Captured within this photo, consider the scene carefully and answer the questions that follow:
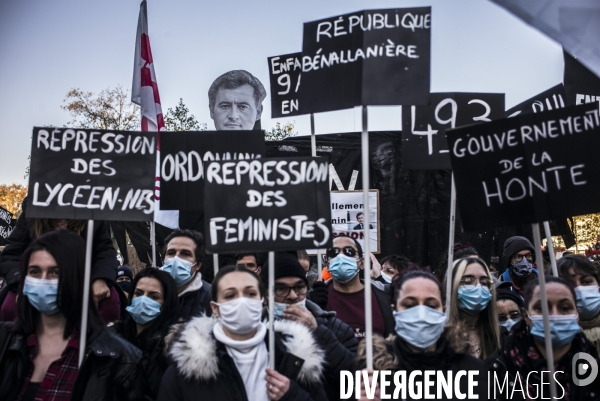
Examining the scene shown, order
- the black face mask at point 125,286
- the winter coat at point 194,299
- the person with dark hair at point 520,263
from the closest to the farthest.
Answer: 1. the winter coat at point 194,299
2. the person with dark hair at point 520,263
3. the black face mask at point 125,286

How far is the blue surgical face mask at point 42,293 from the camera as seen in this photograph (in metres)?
3.79

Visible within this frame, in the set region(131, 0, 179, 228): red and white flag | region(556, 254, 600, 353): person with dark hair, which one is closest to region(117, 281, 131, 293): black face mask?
region(131, 0, 179, 228): red and white flag

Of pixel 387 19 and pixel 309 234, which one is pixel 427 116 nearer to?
pixel 387 19

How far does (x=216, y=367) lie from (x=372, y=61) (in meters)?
2.29

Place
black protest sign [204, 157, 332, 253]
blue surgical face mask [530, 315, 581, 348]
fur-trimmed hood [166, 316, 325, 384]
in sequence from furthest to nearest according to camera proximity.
Result: black protest sign [204, 157, 332, 253] → blue surgical face mask [530, 315, 581, 348] → fur-trimmed hood [166, 316, 325, 384]

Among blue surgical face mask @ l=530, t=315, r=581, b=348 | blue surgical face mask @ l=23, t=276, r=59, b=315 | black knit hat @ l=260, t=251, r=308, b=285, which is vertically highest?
black knit hat @ l=260, t=251, r=308, b=285

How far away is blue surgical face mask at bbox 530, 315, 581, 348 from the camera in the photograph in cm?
402

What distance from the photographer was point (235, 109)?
14.0m

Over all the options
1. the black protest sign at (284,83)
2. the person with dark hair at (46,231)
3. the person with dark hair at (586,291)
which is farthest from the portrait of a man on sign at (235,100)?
the person with dark hair at (586,291)

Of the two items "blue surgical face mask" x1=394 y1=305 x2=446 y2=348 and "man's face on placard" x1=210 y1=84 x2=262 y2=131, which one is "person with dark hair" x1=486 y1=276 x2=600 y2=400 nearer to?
"blue surgical face mask" x1=394 y1=305 x2=446 y2=348

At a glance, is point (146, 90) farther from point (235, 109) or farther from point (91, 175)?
point (91, 175)

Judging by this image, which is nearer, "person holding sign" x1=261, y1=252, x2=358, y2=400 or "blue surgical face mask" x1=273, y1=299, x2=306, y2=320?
"person holding sign" x1=261, y1=252, x2=358, y2=400

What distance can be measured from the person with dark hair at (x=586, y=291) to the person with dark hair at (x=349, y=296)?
135 cm

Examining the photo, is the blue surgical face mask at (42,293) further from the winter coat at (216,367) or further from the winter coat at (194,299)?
the winter coat at (194,299)
